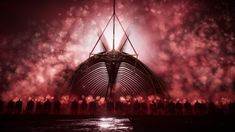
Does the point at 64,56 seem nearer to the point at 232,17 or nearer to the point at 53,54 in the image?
the point at 53,54

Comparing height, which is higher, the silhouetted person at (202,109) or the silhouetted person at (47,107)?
the silhouetted person at (47,107)

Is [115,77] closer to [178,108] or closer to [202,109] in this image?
[178,108]

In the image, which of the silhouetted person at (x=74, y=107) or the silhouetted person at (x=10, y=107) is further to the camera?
the silhouetted person at (x=74, y=107)

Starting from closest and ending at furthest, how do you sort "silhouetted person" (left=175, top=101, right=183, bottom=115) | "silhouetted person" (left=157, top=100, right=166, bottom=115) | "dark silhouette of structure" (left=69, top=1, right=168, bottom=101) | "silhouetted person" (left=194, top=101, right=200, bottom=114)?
1. "silhouetted person" (left=175, top=101, right=183, bottom=115)
2. "silhouetted person" (left=157, top=100, right=166, bottom=115)
3. "silhouetted person" (left=194, top=101, right=200, bottom=114)
4. "dark silhouette of structure" (left=69, top=1, right=168, bottom=101)

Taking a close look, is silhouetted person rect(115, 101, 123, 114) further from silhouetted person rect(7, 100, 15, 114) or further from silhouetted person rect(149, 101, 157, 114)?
silhouetted person rect(7, 100, 15, 114)

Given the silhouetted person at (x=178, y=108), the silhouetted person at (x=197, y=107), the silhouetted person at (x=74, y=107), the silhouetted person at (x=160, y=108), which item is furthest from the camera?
the silhouetted person at (x=197, y=107)

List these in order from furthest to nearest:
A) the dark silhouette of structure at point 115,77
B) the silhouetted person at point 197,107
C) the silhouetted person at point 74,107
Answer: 1. the dark silhouette of structure at point 115,77
2. the silhouetted person at point 197,107
3. the silhouetted person at point 74,107

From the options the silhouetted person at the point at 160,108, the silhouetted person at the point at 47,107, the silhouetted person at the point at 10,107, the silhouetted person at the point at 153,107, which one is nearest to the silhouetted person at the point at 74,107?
the silhouetted person at the point at 47,107

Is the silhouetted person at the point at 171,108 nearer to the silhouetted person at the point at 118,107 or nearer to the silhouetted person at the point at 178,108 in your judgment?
the silhouetted person at the point at 178,108

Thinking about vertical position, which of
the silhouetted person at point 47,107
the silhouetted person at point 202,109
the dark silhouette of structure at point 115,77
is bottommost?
the silhouetted person at point 202,109

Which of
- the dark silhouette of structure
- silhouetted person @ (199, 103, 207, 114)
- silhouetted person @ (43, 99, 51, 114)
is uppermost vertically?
the dark silhouette of structure

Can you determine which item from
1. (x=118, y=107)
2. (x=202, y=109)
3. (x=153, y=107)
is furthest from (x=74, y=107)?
(x=202, y=109)

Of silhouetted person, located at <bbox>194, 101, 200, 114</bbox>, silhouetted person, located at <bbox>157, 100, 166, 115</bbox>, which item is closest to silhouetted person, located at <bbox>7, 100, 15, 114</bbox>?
silhouetted person, located at <bbox>157, 100, 166, 115</bbox>

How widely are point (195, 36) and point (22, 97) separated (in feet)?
83.1
